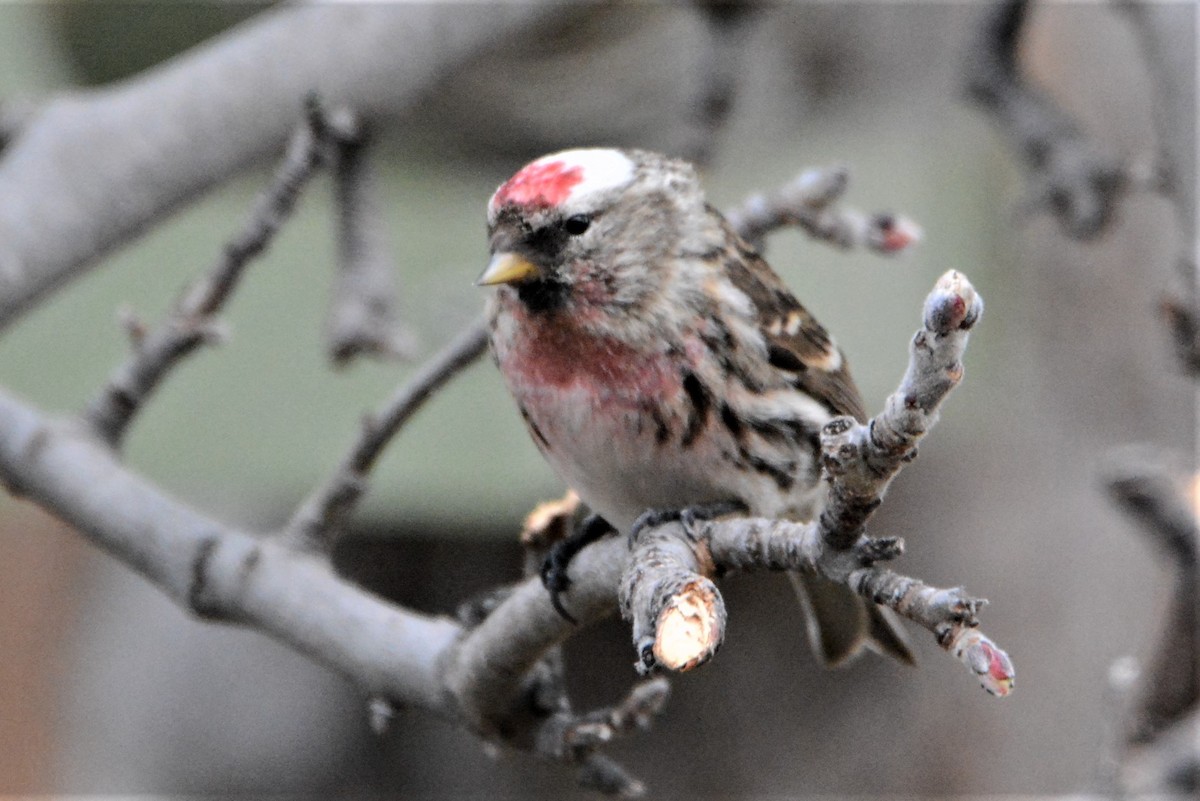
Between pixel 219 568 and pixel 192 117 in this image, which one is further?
pixel 192 117

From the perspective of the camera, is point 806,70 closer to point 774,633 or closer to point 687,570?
point 774,633

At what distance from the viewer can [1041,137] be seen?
6.86 ft

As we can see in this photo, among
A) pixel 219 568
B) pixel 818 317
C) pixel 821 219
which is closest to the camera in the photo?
pixel 219 568

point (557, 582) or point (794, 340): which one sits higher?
point (794, 340)

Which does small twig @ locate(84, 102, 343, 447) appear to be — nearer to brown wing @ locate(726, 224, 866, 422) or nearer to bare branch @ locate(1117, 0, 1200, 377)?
brown wing @ locate(726, 224, 866, 422)

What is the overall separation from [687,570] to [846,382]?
597mm

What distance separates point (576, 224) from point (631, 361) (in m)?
0.12

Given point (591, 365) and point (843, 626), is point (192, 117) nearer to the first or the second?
point (591, 365)

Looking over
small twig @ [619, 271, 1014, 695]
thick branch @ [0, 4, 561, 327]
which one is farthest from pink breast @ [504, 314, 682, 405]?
thick branch @ [0, 4, 561, 327]

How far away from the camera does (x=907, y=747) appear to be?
9.82 feet

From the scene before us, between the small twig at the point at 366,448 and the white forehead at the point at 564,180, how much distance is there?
16 centimetres

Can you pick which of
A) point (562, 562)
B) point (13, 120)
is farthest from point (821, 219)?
point (13, 120)

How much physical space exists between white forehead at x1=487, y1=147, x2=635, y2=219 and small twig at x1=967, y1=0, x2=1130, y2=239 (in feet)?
3.09

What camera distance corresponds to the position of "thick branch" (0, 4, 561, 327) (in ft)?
4.96
